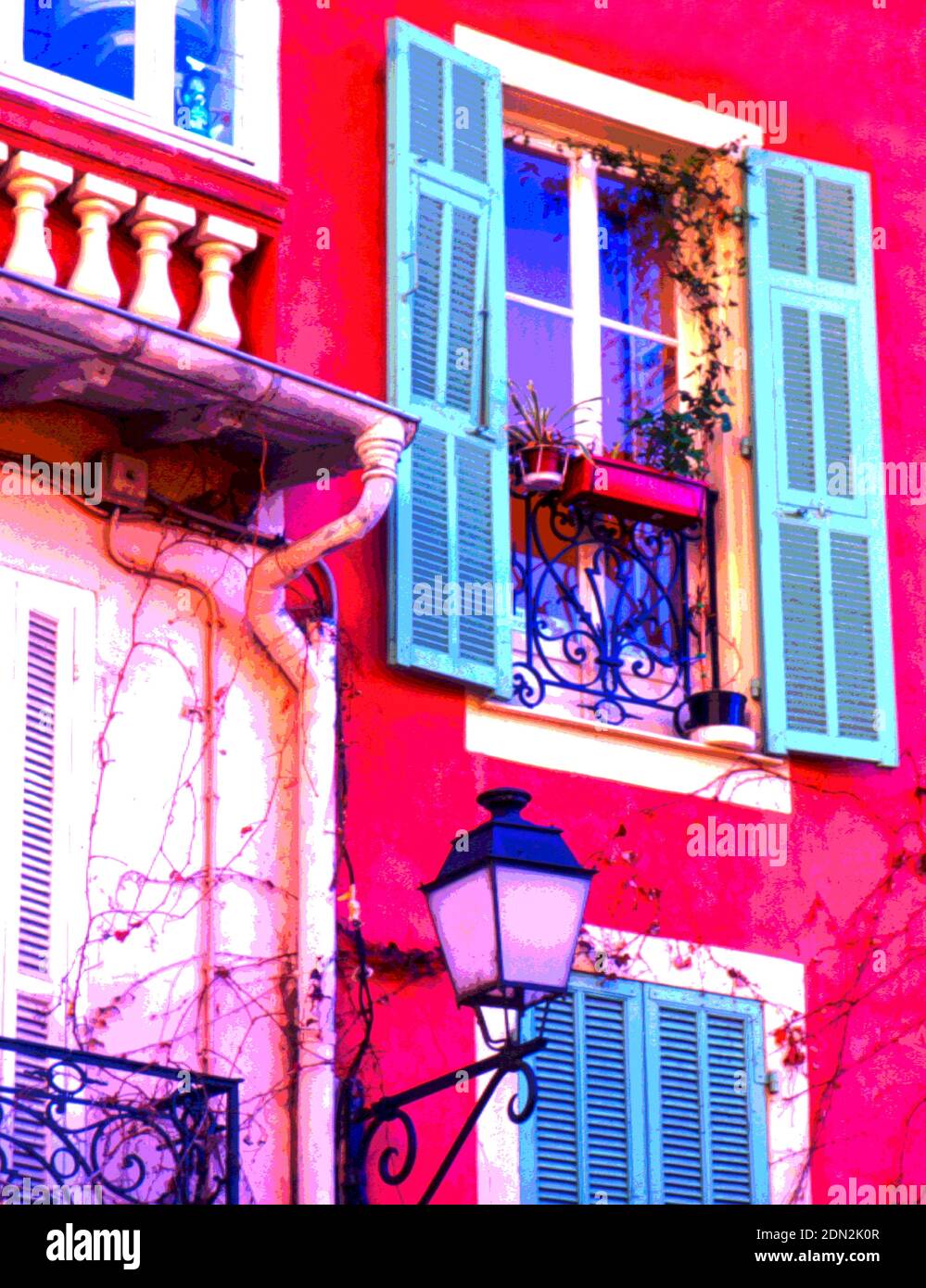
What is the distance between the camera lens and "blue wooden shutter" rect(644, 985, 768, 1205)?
10.1 m

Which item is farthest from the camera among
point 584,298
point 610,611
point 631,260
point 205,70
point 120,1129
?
point 631,260

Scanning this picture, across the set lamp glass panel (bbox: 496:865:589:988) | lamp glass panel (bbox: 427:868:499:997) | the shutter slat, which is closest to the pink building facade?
the shutter slat

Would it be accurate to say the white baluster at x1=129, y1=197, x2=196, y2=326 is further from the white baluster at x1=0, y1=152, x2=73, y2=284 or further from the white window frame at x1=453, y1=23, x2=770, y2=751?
the white window frame at x1=453, y1=23, x2=770, y2=751

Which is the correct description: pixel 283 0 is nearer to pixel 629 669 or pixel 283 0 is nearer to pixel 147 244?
pixel 147 244

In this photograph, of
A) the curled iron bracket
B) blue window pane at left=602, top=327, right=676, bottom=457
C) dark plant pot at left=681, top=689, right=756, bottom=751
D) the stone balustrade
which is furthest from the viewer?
blue window pane at left=602, top=327, right=676, bottom=457

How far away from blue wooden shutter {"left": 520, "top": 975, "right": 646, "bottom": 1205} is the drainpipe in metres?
0.89

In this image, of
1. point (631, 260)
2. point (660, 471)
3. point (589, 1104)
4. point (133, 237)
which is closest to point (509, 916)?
point (589, 1104)

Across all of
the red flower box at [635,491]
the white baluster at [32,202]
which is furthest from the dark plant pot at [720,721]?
the white baluster at [32,202]

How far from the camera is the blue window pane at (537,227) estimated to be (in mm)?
11445

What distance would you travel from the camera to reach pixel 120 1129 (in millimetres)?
8758

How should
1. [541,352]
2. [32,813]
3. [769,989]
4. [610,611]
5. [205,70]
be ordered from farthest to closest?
[541,352], [610,611], [769,989], [205,70], [32,813]

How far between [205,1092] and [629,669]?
2.73 metres

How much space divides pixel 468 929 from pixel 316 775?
138cm

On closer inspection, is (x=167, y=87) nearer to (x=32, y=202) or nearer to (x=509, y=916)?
(x=32, y=202)
